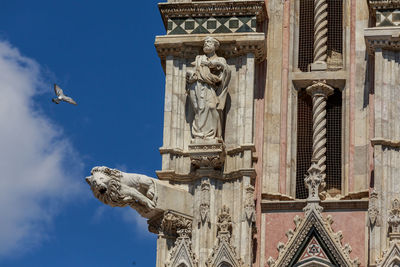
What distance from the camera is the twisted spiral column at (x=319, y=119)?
3488cm

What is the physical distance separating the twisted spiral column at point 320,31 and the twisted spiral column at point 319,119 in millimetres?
549

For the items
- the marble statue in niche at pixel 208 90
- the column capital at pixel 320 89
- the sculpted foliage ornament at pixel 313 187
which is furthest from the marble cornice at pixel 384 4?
the sculpted foliage ornament at pixel 313 187

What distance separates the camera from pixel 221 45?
115 ft

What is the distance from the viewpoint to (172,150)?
3438cm

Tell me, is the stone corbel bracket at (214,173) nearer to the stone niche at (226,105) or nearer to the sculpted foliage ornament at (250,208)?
the stone niche at (226,105)

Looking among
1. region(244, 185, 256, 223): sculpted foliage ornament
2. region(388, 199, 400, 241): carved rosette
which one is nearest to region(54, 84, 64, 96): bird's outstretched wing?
region(244, 185, 256, 223): sculpted foliage ornament

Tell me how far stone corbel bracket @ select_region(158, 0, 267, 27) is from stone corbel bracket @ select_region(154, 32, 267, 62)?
17.2 inches

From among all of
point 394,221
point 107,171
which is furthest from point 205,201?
point 394,221

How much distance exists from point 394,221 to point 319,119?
307cm

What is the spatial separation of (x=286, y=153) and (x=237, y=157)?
1.14 m

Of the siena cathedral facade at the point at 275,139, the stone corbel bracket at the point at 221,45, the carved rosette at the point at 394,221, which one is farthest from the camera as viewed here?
the stone corbel bracket at the point at 221,45

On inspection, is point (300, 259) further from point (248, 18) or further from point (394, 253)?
point (248, 18)

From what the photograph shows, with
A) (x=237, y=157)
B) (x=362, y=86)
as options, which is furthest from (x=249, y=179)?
(x=362, y=86)

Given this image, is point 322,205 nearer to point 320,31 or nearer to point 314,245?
point 314,245
